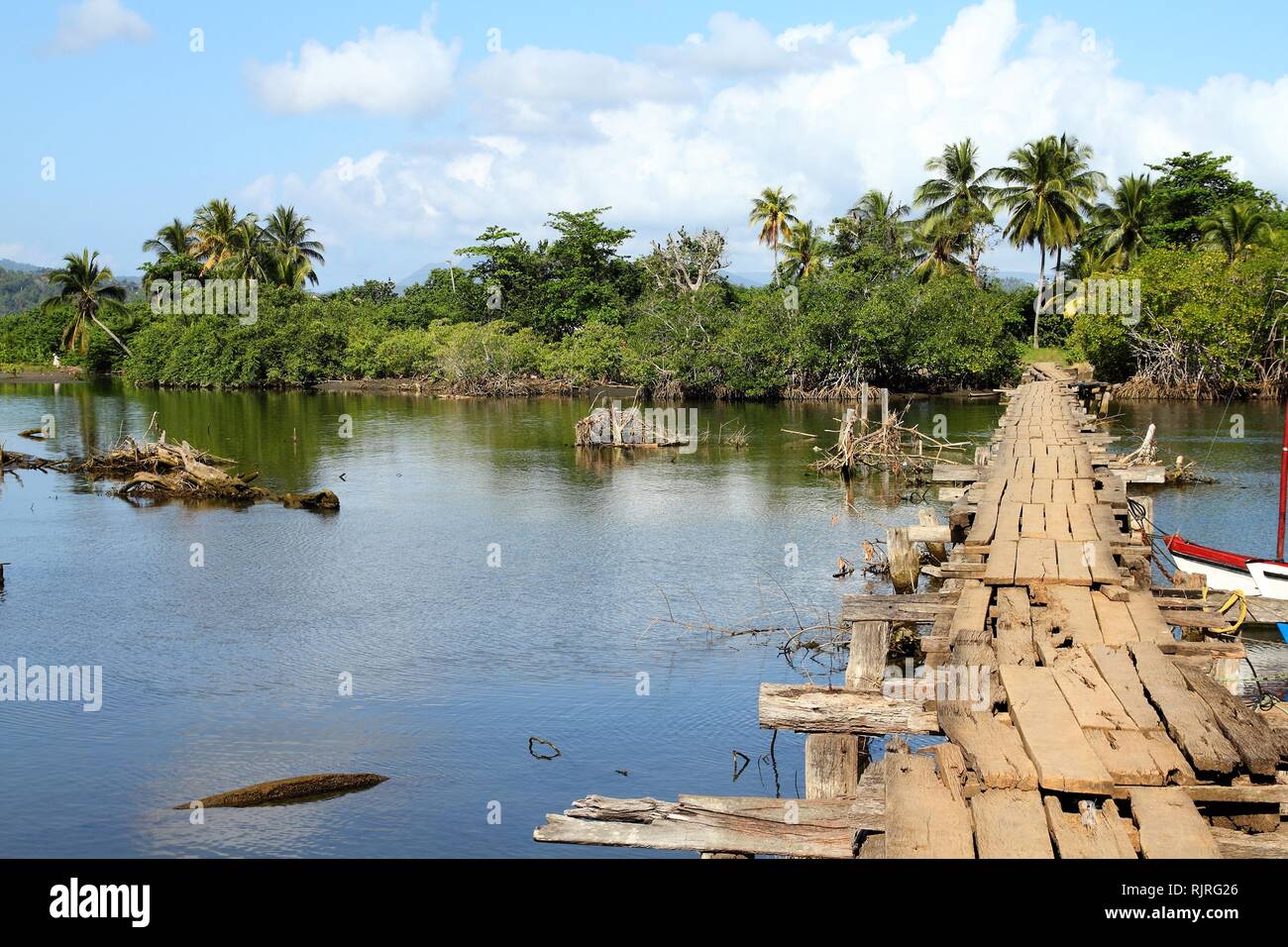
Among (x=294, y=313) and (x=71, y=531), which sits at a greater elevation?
(x=294, y=313)

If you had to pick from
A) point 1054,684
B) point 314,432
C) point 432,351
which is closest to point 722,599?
point 1054,684

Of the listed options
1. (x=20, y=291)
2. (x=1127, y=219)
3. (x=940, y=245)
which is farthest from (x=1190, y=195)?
(x=20, y=291)

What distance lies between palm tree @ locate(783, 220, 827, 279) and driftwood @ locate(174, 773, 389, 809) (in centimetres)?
5878

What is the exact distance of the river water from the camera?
481 inches

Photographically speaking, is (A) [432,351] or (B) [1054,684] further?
(A) [432,351]

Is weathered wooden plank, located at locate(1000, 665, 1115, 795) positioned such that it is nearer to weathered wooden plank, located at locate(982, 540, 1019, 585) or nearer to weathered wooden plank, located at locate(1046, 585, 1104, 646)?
weathered wooden plank, located at locate(1046, 585, 1104, 646)

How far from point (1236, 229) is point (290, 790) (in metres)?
51.0

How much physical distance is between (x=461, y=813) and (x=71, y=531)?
1772cm

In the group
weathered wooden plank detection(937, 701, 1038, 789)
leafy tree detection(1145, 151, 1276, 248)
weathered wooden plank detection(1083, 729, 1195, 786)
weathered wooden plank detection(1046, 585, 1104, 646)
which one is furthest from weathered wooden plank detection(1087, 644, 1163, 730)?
leafy tree detection(1145, 151, 1276, 248)

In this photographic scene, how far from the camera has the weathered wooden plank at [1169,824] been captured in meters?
6.40

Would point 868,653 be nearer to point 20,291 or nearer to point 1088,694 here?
point 1088,694

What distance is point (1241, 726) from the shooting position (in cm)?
779

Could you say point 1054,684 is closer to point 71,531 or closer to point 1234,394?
point 71,531

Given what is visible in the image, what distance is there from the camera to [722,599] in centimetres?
1928
